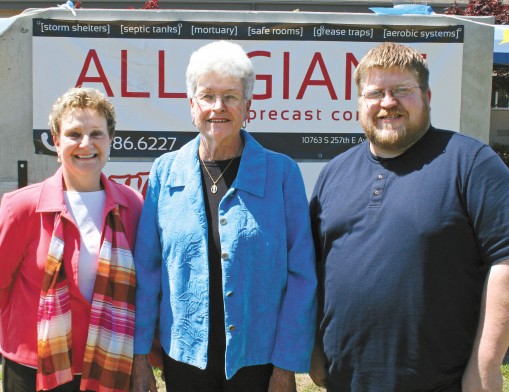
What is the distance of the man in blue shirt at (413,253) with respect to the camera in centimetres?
200

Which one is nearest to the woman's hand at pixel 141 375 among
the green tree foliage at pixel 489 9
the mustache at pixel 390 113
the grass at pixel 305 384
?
the mustache at pixel 390 113

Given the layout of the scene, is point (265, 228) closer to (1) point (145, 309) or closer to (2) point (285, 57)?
(1) point (145, 309)

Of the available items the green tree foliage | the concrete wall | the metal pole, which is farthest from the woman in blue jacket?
the green tree foliage

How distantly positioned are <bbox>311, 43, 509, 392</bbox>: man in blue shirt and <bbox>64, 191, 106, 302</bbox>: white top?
96 cm

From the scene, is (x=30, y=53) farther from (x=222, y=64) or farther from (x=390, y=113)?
(x=390, y=113)

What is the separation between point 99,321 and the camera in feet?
7.69

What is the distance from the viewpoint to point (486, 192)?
6.43 feet

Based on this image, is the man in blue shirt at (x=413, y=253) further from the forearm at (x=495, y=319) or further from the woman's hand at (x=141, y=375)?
the woman's hand at (x=141, y=375)

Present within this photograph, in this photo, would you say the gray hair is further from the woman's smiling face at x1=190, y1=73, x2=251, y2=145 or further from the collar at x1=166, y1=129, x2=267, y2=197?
the collar at x1=166, y1=129, x2=267, y2=197

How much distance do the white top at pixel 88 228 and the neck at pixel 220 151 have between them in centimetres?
47

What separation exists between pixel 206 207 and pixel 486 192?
1094 millimetres

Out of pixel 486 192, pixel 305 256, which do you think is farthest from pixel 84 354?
pixel 486 192

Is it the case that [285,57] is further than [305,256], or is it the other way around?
[285,57]

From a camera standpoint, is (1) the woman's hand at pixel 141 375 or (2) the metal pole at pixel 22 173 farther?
(2) the metal pole at pixel 22 173
